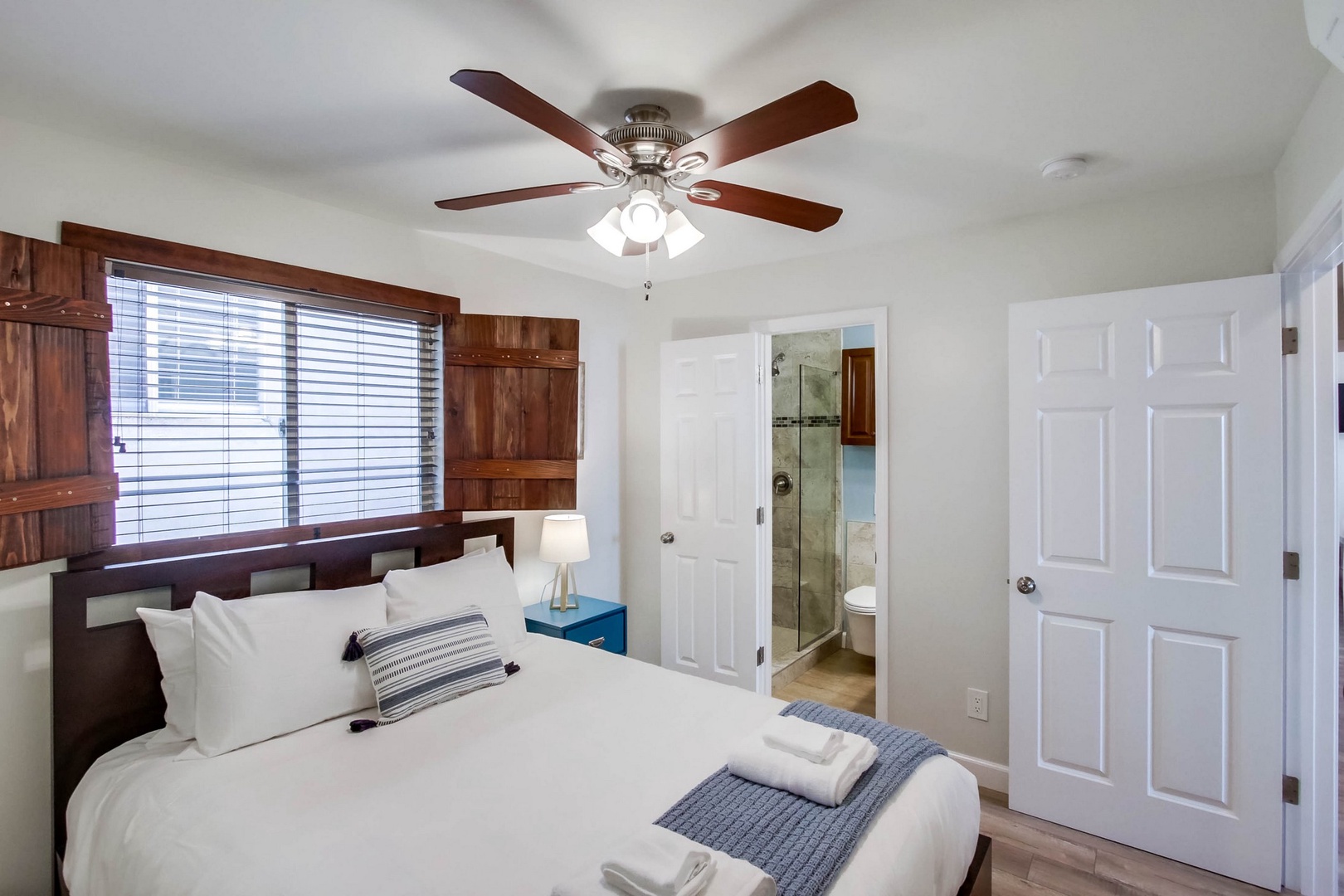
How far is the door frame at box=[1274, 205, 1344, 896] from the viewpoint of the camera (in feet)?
6.76

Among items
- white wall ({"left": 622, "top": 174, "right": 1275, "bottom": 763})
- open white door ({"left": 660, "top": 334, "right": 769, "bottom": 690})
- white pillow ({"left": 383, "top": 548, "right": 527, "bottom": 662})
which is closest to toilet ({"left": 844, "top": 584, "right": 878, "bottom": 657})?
open white door ({"left": 660, "top": 334, "right": 769, "bottom": 690})

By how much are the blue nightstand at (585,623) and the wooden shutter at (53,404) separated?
1.71m

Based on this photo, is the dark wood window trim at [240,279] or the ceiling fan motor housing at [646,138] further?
the dark wood window trim at [240,279]

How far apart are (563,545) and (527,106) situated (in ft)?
7.38

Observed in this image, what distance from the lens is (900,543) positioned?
10.0 ft

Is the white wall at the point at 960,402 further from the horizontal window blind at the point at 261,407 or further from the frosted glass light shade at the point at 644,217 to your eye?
the horizontal window blind at the point at 261,407

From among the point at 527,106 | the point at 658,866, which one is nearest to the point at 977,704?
the point at 658,866

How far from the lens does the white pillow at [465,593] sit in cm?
241

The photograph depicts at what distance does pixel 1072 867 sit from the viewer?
2289mm

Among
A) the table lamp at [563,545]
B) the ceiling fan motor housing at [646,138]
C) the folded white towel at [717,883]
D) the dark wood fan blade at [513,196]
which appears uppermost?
the ceiling fan motor housing at [646,138]

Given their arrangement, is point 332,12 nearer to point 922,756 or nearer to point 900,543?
point 922,756

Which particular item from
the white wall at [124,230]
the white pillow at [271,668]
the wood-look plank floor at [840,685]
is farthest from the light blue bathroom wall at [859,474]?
the white pillow at [271,668]

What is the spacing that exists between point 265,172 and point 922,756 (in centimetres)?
289

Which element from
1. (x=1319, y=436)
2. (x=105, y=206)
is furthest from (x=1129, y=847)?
(x=105, y=206)
